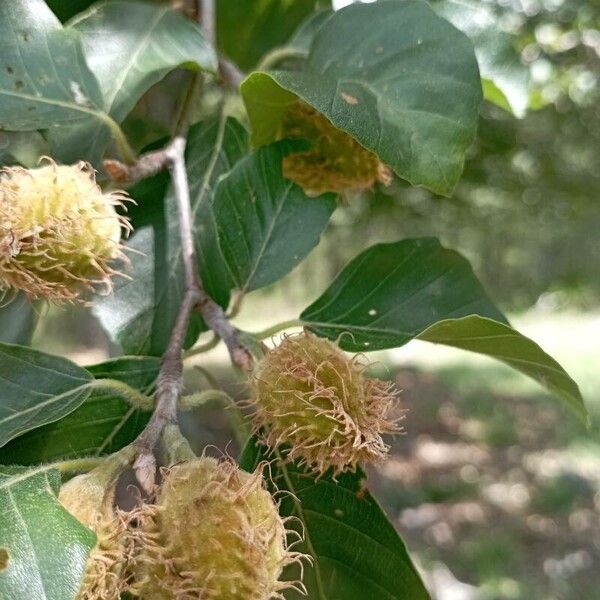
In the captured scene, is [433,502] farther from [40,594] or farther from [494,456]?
[40,594]

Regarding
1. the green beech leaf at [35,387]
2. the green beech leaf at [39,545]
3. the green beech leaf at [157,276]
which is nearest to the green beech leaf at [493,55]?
the green beech leaf at [157,276]

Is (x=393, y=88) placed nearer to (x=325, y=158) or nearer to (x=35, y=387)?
(x=325, y=158)

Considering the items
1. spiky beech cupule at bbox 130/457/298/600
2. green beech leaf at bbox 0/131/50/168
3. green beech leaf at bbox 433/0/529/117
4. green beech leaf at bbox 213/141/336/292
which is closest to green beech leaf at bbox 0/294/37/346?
green beech leaf at bbox 0/131/50/168

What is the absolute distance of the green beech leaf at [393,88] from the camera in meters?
0.96

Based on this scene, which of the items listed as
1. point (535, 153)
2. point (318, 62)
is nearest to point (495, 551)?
point (535, 153)

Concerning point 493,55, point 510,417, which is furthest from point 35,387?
point 510,417

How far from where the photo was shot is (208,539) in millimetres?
744

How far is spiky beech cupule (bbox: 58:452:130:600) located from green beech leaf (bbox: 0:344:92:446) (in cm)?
10

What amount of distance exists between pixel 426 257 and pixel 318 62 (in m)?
0.33

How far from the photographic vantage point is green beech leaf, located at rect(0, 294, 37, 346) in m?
1.21

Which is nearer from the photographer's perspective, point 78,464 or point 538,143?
point 78,464

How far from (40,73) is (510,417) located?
209 inches

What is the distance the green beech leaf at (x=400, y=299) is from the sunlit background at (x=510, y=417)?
218mm

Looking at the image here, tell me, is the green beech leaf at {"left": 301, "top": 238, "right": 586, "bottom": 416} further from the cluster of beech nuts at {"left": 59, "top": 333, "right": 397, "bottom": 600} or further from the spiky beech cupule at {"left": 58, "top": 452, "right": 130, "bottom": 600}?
the spiky beech cupule at {"left": 58, "top": 452, "right": 130, "bottom": 600}
